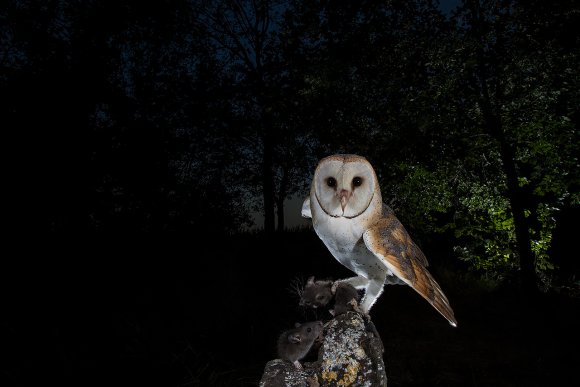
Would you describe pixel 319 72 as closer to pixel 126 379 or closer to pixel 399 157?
pixel 399 157

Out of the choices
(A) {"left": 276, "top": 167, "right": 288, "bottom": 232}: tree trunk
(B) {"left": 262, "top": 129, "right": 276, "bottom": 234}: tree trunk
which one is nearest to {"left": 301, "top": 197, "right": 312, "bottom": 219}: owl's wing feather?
(B) {"left": 262, "top": 129, "right": 276, "bottom": 234}: tree trunk

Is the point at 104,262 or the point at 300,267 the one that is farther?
the point at 300,267

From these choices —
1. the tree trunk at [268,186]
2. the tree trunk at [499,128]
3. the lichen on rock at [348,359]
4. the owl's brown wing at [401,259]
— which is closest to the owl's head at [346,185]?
the owl's brown wing at [401,259]

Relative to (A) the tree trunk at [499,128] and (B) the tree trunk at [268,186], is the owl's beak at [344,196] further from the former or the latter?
(B) the tree trunk at [268,186]

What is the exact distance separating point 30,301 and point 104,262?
1392mm

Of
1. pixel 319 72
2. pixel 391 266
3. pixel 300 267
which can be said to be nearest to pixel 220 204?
pixel 300 267

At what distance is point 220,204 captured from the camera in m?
11.7

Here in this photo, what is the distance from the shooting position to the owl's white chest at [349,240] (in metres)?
2.04

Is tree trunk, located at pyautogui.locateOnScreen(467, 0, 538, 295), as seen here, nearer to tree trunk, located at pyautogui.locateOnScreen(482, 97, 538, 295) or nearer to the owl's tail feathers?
tree trunk, located at pyautogui.locateOnScreen(482, 97, 538, 295)

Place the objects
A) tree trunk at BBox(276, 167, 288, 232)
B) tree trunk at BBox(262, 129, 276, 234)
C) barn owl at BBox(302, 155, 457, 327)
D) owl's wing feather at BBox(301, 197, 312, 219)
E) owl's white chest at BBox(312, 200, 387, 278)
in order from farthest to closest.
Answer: tree trunk at BBox(276, 167, 288, 232) < tree trunk at BBox(262, 129, 276, 234) < owl's wing feather at BBox(301, 197, 312, 219) < owl's white chest at BBox(312, 200, 387, 278) < barn owl at BBox(302, 155, 457, 327)

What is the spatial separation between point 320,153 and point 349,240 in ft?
29.3

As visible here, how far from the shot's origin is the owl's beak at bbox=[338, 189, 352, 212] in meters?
1.98

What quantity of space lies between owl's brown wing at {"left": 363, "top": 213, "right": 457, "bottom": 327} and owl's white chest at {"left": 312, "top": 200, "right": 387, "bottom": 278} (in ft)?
0.28

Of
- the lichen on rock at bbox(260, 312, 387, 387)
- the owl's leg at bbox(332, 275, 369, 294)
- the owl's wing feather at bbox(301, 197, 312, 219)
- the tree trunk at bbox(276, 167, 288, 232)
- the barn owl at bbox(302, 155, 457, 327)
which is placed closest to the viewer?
the lichen on rock at bbox(260, 312, 387, 387)
